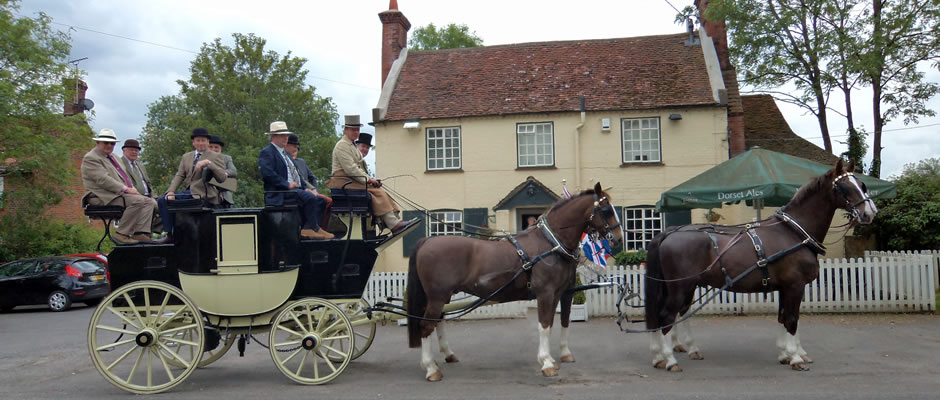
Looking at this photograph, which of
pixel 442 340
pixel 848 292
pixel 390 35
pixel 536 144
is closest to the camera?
pixel 442 340

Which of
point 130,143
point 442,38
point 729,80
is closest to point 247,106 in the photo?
point 442,38

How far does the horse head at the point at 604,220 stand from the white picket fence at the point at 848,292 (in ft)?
13.2

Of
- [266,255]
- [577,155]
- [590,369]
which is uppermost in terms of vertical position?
[577,155]

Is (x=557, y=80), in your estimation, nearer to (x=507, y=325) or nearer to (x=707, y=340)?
(x=507, y=325)

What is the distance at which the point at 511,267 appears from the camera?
7672mm

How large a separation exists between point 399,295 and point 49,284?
34.0ft

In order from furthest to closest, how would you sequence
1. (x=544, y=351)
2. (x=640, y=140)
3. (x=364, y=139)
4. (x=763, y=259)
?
1. (x=640, y=140)
2. (x=364, y=139)
3. (x=763, y=259)
4. (x=544, y=351)

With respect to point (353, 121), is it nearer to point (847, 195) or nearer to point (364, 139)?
point (364, 139)

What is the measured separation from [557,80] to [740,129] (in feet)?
17.6

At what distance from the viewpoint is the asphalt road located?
6.83m

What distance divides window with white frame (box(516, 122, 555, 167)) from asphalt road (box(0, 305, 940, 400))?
8.32 meters

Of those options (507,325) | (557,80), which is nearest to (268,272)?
(507,325)

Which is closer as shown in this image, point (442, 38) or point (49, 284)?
point (49, 284)

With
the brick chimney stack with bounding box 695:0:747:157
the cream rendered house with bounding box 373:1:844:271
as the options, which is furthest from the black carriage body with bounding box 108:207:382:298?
the brick chimney stack with bounding box 695:0:747:157
